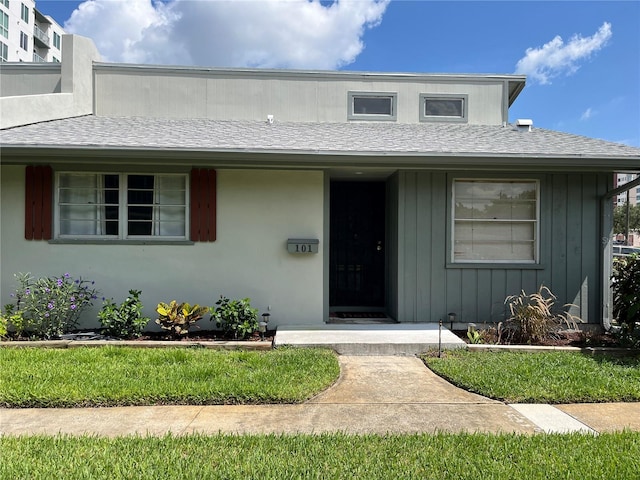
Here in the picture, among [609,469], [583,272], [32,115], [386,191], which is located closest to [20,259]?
[32,115]

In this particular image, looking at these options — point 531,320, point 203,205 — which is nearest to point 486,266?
point 531,320

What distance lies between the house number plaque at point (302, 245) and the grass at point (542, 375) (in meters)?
2.37

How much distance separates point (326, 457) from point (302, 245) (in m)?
4.03

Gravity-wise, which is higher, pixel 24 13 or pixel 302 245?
pixel 24 13

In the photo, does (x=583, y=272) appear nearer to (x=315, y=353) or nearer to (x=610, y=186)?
(x=610, y=186)

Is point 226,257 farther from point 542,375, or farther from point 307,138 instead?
point 542,375

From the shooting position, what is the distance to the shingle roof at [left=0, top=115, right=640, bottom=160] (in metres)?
5.93

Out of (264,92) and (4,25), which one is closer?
(264,92)

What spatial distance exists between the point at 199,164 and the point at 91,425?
3992 mm

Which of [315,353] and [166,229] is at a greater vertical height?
[166,229]

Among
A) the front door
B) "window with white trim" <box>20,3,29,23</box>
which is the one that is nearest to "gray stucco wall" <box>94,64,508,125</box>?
the front door

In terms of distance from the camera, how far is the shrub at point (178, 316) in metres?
5.90

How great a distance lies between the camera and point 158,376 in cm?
425

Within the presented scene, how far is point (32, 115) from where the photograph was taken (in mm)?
7121
